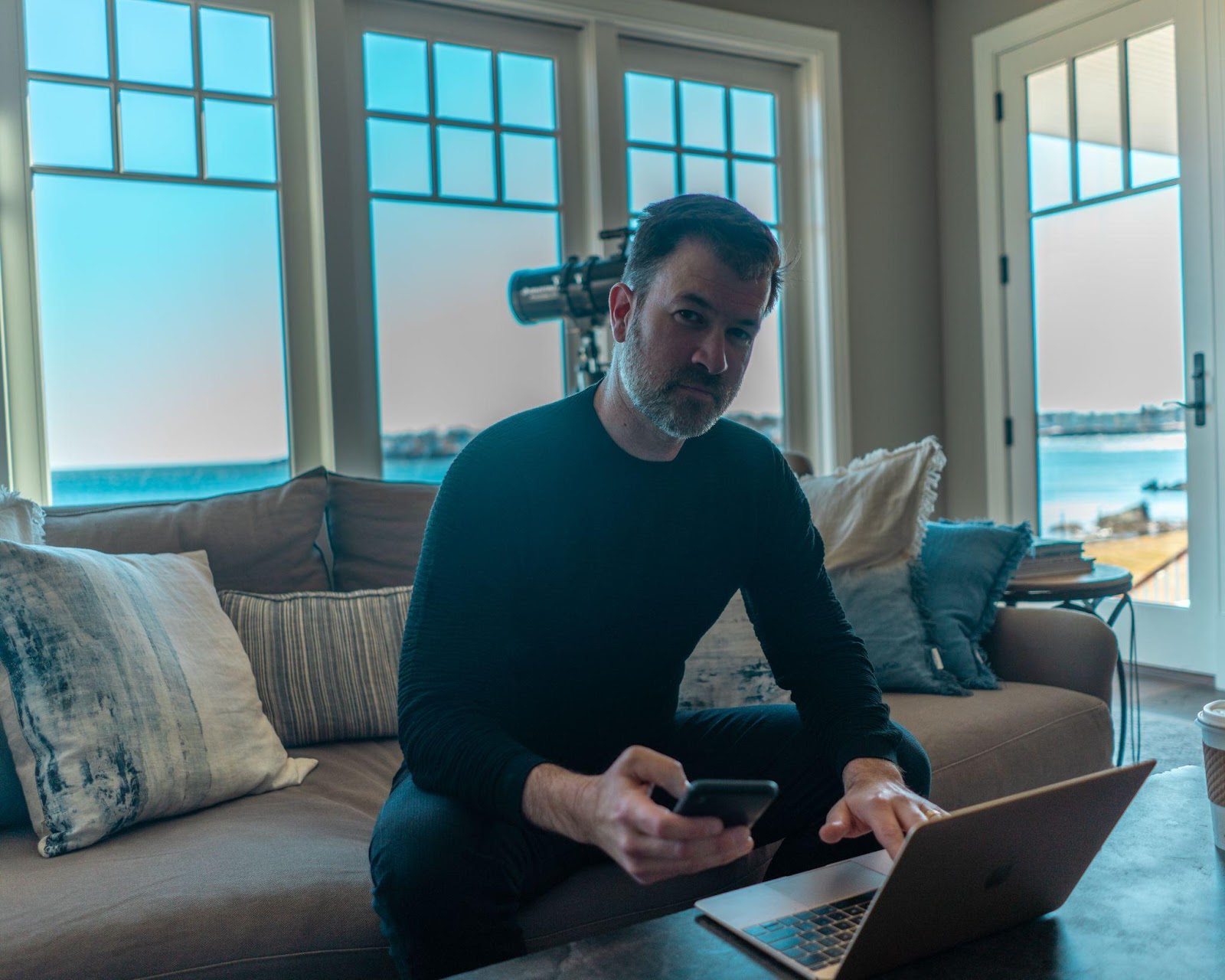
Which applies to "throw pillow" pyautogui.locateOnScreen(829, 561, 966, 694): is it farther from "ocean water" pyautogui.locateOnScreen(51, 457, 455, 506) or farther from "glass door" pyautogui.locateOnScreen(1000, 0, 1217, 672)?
"glass door" pyautogui.locateOnScreen(1000, 0, 1217, 672)

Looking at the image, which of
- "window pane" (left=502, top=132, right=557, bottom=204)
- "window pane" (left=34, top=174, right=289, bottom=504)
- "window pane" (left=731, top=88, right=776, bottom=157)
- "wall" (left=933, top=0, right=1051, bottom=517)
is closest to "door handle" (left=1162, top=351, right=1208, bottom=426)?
"wall" (left=933, top=0, right=1051, bottom=517)

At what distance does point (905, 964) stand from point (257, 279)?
272cm

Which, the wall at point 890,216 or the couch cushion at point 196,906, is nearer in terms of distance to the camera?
the couch cushion at point 196,906

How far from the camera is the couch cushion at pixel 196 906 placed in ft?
3.47

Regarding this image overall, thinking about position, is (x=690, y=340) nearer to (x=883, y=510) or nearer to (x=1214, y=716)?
(x=1214, y=716)

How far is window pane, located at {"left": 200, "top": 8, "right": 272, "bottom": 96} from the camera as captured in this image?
287 centimetres

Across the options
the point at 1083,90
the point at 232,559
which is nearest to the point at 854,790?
the point at 232,559

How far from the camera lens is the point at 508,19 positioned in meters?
3.31

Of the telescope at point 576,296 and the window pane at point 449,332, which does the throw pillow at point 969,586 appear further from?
the window pane at point 449,332

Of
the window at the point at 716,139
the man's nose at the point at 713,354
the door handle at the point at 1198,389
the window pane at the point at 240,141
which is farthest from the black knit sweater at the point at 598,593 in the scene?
the door handle at the point at 1198,389

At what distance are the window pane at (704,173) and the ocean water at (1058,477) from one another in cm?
139

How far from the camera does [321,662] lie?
1.74 m

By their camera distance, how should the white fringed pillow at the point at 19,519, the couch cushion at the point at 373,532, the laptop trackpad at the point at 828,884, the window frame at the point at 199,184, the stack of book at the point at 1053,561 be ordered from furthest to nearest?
the window frame at the point at 199,184 < the stack of book at the point at 1053,561 < the couch cushion at the point at 373,532 < the white fringed pillow at the point at 19,519 < the laptop trackpad at the point at 828,884

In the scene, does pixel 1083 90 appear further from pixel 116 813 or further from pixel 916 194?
pixel 116 813
